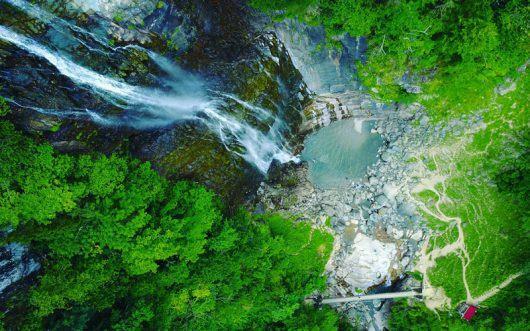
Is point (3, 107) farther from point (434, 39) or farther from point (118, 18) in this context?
point (434, 39)

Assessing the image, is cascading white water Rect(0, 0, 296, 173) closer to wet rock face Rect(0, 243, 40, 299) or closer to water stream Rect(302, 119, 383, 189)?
water stream Rect(302, 119, 383, 189)

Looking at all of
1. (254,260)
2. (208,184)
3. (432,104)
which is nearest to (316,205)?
(254,260)

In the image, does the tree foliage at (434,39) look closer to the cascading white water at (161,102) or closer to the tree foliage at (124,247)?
the cascading white water at (161,102)

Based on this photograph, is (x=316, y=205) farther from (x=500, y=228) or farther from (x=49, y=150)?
(x=49, y=150)

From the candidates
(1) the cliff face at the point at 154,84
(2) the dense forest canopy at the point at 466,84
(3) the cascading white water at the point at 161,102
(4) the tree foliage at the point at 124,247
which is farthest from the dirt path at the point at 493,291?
(1) the cliff face at the point at 154,84

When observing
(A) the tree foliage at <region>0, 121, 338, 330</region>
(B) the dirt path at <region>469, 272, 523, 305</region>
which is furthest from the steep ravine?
(B) the dirt path at <region>469, 272, 523, 305</region>

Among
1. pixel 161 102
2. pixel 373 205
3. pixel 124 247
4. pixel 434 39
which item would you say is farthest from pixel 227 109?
pixel 373 205
